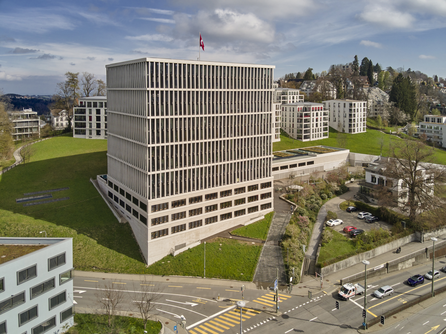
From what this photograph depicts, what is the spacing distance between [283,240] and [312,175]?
140 feet

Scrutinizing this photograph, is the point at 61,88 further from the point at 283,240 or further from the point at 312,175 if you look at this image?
the point at 283,240

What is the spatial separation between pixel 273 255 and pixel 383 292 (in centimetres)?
1756

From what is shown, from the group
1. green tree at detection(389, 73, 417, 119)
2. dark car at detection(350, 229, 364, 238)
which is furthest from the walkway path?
green tree at detection(389, 73, 417, 119)

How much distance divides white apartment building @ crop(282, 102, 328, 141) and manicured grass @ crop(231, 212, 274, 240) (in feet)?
239

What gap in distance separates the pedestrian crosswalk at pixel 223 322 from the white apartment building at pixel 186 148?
1646 centimetres

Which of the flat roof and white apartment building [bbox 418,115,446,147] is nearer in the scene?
the flat roof

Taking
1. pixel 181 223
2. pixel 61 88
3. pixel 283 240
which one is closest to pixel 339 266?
pixel 283 240

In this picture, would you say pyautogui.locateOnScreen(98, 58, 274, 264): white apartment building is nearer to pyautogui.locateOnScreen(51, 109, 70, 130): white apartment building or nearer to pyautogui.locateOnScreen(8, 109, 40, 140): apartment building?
pyautogui.locateOnScreen(8, 109, 40, 140): apartment building

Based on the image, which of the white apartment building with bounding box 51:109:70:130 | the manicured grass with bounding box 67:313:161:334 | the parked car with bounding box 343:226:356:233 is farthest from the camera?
the white apartment building with bounding box 51:109:70:130

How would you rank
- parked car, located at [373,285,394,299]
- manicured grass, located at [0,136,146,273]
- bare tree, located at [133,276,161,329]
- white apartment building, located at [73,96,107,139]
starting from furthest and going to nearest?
white apartment building, located at [73,96,107,139] → manicured grass, located at [0,136,146,273] → parked car, located at [373,285,394,299] → bare tree, located at [133,276,161,329]

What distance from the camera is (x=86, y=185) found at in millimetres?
78125

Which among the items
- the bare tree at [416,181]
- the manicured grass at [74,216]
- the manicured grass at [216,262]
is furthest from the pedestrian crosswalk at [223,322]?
the bare tree at [416,181]

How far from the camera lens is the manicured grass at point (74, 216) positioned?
57.8m

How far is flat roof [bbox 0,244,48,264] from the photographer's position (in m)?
35.7
